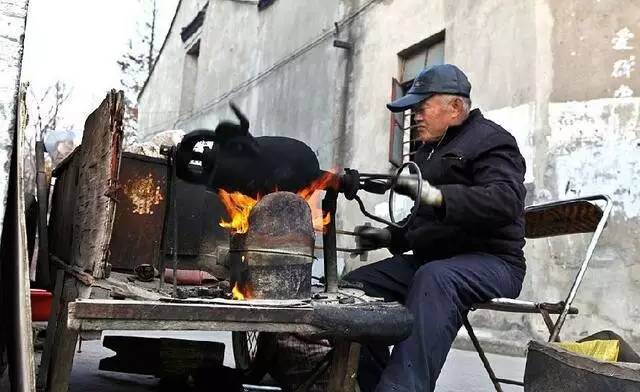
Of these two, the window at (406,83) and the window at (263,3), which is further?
the window at (263,3)

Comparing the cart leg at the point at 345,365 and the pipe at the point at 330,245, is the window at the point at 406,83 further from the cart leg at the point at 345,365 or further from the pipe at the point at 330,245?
the cart leg at the point at 345,365

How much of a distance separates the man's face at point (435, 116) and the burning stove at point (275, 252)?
98cm

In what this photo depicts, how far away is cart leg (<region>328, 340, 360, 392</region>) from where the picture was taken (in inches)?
95.1

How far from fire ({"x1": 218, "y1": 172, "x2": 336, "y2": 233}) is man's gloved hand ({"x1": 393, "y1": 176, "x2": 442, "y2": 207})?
29 cm

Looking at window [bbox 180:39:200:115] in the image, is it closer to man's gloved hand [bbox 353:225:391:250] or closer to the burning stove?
man's gloved hand [bbox 353:225:391:250]

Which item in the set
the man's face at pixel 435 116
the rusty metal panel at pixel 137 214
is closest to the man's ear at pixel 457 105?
the man's face at pixel 435 116

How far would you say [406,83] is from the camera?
890 cm

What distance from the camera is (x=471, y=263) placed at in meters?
2.68

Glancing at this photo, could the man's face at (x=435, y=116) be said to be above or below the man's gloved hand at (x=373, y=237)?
above

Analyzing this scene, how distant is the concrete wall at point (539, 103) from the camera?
5.77 metres

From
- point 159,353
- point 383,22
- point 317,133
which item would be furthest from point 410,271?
point 317,133

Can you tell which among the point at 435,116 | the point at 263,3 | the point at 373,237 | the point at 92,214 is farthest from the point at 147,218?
the point at 263,3

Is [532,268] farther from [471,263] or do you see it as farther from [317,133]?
[317,133]

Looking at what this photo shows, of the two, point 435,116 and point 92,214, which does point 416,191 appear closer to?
point 435,116
